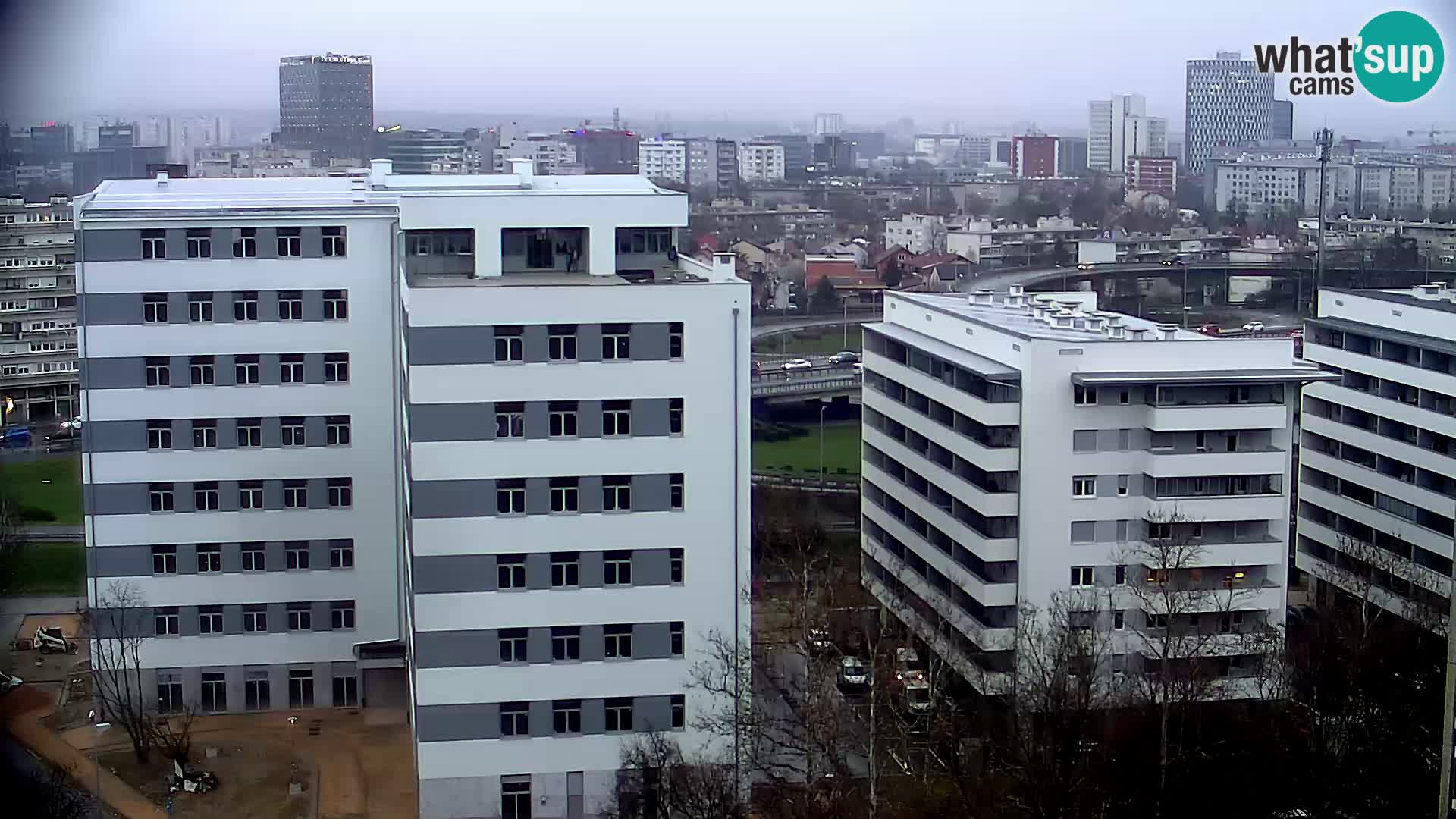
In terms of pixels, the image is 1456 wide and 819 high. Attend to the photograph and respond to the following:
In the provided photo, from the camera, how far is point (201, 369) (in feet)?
17.4

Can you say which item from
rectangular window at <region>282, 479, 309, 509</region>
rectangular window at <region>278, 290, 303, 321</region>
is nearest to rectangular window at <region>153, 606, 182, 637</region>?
rectangular window at <region>282, 479, 309, 509</region>

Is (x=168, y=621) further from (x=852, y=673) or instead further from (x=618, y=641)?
(x=852, y=673)

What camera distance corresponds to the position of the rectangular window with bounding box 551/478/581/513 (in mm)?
4227

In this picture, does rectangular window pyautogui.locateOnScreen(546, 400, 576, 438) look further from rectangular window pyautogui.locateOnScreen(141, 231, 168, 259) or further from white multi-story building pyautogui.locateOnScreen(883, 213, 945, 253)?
white multi-story building pyautogui.locateOnScreen(883, 213, 945, 253)

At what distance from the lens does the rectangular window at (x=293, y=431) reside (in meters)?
5.36

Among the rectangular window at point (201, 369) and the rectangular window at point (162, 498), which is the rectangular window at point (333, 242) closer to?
the rectangular window at point (201, 369)

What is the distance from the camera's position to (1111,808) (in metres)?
4.10

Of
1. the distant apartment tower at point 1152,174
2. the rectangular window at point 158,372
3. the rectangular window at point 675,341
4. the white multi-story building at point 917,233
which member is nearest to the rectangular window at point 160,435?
the rectangular window at point 158,372

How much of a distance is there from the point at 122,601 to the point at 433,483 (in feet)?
5.42

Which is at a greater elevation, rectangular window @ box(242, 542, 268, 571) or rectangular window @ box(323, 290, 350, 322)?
rectangular window @ box(323, 290, 350, 322)

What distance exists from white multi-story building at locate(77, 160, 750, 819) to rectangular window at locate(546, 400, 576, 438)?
10 millimetres

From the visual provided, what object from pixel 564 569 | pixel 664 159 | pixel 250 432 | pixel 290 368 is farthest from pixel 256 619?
pixel 664 159

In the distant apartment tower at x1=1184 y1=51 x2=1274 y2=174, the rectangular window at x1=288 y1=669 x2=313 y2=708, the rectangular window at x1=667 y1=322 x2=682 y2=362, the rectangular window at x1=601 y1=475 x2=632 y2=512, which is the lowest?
the rectangular window at x1=288 y1=669 x2=313 y2=708

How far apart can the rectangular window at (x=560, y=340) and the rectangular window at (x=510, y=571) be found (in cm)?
51
